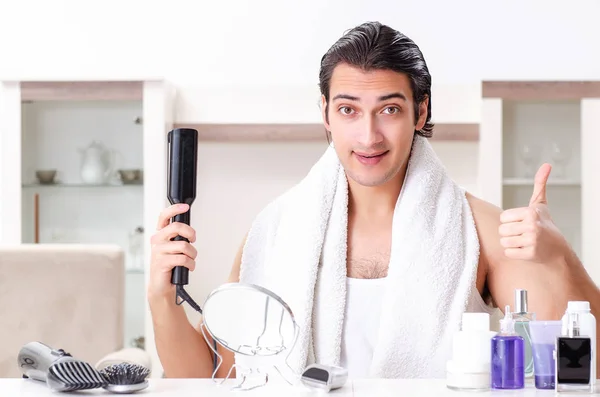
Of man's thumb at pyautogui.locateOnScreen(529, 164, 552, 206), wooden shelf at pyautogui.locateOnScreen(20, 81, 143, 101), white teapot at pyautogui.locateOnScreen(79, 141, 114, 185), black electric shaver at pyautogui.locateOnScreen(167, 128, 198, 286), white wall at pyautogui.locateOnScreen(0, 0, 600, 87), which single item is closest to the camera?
black electric shaver at pyautogui.locateOnScreen(167, 128, 198, 286)

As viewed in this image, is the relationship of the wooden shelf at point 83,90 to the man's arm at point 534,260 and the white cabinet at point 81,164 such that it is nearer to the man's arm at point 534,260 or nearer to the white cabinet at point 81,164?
the white cabinet at point 81,164

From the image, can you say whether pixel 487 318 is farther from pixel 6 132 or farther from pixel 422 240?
pixel 6 132

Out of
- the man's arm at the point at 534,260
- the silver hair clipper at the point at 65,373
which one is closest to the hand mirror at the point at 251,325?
the silver hair clipper at the point at 65,373

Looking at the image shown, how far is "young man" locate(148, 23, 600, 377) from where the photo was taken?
157 cm

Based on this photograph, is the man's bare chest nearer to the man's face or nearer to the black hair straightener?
the man's face

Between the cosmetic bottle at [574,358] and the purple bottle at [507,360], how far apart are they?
0.16 ft

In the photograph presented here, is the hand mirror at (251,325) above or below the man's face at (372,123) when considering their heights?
below

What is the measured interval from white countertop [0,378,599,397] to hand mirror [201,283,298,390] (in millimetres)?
33

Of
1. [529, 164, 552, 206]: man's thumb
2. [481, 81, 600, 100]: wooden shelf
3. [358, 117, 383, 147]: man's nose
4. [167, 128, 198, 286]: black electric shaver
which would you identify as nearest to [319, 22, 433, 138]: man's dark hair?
[358, 117, 383, 147]: man's nose

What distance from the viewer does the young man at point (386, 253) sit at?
1574mm

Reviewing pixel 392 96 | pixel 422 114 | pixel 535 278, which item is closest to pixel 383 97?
pixel 392 96

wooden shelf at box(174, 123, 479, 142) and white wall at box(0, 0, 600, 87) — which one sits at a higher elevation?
white wall at box(0, 0, 600, 87)

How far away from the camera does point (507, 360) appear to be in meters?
1.08

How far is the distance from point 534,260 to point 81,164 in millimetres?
2431
